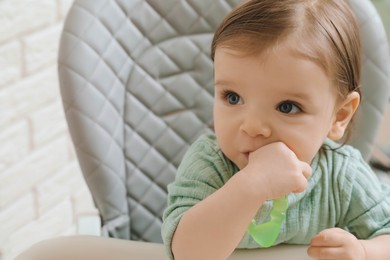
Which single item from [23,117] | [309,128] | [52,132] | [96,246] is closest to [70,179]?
[52,132]

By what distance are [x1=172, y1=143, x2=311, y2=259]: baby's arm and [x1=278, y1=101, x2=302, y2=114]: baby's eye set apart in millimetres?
42

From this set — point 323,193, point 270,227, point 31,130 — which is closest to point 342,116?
point 323,193

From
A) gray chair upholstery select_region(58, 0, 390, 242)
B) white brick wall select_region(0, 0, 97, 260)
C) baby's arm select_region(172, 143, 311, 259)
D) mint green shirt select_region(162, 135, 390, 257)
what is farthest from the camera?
white brick wall select_region(0, 0, 97, 260)

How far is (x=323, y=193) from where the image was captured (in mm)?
919

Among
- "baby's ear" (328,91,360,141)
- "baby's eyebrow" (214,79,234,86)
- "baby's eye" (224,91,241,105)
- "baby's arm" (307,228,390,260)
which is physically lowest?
"baby's arm" (307,228,390,260)

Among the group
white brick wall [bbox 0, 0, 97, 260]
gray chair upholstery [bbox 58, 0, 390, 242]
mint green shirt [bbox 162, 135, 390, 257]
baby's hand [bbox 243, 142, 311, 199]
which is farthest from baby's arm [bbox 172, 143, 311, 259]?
white brick wall [bbox 0, 0, 97, 260]

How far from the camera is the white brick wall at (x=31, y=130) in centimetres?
151

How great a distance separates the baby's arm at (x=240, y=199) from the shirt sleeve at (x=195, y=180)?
57mm

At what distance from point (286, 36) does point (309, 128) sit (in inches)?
4.7

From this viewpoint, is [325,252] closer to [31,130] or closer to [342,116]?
[342,116]

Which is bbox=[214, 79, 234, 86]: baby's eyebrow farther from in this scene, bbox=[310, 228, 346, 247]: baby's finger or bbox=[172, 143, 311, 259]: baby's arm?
bbox=[310, 228, 346, 247]: baby's finger

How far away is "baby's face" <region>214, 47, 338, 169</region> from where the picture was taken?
0.75 meters

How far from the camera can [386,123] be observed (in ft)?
4.62

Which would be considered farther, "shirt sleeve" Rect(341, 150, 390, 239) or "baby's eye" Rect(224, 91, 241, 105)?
"shirt sleeve" Rect(341, 150, 390, 239)
